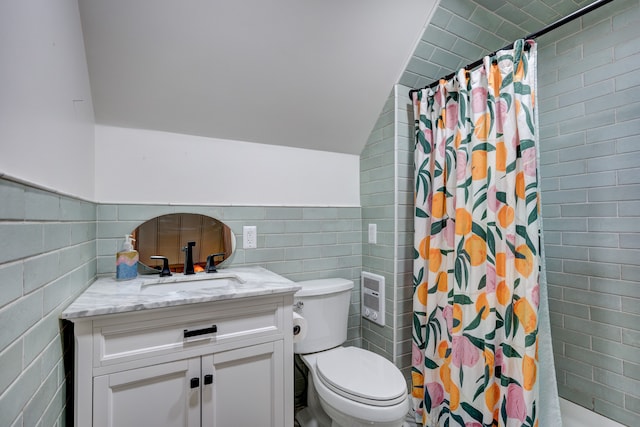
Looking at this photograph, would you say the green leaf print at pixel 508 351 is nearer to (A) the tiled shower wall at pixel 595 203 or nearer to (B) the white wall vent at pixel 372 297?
(B) the white wall vent at pixel 372 297

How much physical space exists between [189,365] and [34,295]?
566 millimetres

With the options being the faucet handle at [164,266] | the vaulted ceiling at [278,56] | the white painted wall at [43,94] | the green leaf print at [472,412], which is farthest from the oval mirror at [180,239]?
the green leaf print at [472,412]

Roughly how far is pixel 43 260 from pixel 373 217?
1.60 m

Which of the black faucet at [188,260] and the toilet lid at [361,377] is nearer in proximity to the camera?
the toilet lid at [361,377]

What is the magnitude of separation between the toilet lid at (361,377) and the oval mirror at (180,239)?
81 centimetres

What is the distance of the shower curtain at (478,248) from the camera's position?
3.95 feet

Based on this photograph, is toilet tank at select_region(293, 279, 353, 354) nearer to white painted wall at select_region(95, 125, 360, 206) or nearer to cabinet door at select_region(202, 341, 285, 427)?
cabinet door at select_region(202, 341, 285, 427)

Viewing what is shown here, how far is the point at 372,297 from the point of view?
1.89m

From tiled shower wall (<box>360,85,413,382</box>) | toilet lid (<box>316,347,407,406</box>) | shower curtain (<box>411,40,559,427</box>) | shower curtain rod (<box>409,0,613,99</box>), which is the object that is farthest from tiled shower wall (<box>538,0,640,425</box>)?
toilet lid (<box>316,347,407,406</box>)

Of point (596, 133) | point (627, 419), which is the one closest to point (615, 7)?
point (596, 133)

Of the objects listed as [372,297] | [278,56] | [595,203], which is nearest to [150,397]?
[372,297]

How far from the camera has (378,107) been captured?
6.04 ft

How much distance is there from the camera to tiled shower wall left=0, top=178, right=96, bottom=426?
57cm

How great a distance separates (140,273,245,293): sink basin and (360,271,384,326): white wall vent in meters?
0.89
